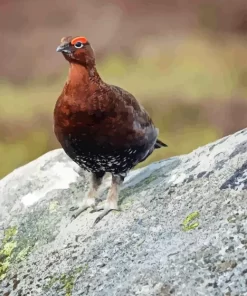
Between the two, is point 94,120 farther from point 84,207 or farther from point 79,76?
point 84,207

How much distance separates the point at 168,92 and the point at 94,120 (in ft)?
4.61

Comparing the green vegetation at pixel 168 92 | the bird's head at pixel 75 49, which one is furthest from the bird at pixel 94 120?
the green vegetation at pixel 168 92

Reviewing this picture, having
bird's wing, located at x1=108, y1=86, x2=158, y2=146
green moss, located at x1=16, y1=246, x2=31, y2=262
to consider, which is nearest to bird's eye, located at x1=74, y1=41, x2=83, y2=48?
bird's wing, located at x1=108, y1=86, x2=158, y2=146

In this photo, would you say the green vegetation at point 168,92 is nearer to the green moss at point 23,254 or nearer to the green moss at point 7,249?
the green moss at point 7,249

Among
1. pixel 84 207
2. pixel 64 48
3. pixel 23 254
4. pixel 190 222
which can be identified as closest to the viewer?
pixel 190 222

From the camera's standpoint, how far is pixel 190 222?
1806 mm

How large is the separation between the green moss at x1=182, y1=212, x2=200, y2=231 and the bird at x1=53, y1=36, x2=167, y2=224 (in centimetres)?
42

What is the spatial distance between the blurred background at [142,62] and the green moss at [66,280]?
1.56 metres

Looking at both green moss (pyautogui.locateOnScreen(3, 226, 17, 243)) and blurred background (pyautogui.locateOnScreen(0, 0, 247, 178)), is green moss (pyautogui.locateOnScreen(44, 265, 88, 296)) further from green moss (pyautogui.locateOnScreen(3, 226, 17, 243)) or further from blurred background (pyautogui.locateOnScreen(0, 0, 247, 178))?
blurred background (pyautogui.locateOnScreen(0, 0, 247, 178))

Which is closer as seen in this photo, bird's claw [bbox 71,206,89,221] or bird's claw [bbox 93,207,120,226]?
bird's claw [bbox 93,207,120,226]

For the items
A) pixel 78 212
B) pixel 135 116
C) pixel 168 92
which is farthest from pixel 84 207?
pixel 168 92

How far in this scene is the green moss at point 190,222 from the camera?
177 cm

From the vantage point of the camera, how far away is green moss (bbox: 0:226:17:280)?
82.1 inches

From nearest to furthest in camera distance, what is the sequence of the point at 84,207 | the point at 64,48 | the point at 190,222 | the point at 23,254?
1. the point at 190,222
2. the point at 64,48
3. the point at 23,254
4. the point at 84,207
